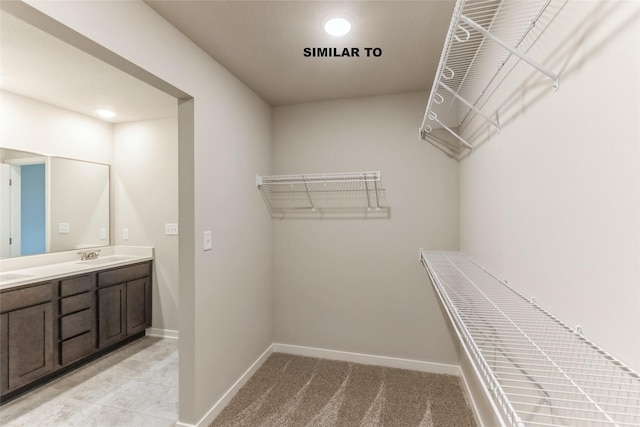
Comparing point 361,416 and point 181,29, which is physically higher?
point 181,29

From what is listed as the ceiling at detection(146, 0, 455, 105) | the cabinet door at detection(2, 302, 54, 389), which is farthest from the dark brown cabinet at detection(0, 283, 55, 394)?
the ceiling at detection(146, 0, 455, 105)

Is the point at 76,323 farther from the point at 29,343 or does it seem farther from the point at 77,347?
the point at 29,343

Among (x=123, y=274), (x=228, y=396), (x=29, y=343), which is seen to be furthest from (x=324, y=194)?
(x=29, y=343)

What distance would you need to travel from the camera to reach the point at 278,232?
2.80 metres

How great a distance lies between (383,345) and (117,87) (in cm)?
319

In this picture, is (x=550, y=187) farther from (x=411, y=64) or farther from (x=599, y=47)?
(x=411, y=64)

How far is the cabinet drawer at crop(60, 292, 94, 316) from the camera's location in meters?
2.41

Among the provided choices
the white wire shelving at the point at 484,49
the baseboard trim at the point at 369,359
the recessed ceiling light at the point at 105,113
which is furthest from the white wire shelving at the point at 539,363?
the recessed ceiling light at the point at 105,113

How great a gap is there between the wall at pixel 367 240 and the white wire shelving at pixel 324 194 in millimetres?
80

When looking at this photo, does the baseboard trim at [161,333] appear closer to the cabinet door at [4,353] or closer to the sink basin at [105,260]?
the sink basin at [105,260]

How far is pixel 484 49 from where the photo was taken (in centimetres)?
152

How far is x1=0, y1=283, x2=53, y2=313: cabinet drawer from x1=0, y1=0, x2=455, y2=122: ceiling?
164 centimetres

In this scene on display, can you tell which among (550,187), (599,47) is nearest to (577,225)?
(550,187)

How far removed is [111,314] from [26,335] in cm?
69
